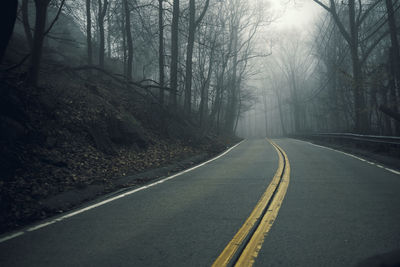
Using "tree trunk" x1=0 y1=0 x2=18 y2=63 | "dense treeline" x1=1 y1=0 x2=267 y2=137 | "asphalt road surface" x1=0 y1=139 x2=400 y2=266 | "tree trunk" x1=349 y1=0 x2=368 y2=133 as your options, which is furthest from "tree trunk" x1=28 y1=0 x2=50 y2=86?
"tree trunk" x1=349 y1=0 x2=368 y2=133

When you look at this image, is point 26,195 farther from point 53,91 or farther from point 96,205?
point 53,91

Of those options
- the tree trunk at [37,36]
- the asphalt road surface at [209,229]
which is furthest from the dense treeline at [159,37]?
the asphalt road surface at [209,229]

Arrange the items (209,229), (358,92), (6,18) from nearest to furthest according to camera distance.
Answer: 1. (209,229)
2. (6,18)
3. (358,92)

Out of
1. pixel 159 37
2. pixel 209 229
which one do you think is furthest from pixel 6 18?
pixel 159 37

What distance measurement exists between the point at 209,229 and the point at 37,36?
8.93m

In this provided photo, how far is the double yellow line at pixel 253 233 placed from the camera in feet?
10.4

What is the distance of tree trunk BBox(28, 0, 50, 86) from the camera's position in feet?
30.5

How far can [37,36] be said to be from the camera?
9531mm

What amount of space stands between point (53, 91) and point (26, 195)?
21.1 feet

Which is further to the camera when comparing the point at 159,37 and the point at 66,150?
the point at 159,37

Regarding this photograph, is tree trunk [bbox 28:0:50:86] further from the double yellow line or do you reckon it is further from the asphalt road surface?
the double yellow line

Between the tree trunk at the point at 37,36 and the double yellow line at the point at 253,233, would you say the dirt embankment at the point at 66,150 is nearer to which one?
the tree trunk at the point at 37,36

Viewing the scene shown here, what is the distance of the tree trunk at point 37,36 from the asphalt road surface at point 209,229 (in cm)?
618

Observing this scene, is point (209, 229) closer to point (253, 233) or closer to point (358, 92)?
point (253, 233)
